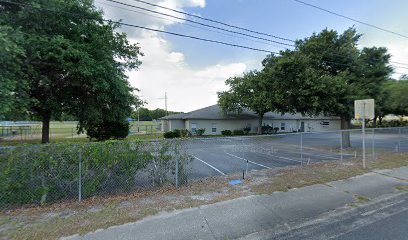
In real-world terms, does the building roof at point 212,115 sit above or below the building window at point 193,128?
above

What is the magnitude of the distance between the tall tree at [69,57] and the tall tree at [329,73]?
951 centimetres

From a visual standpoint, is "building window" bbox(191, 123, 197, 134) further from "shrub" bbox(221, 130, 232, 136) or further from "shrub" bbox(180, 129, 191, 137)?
"shrub" bbox(221, 130, 232, 136)

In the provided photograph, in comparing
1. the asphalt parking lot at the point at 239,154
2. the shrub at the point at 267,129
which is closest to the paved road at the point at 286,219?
the asphalt parking lot at the point at 239,154

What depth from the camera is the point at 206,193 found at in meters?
5.77

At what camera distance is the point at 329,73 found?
1410cm

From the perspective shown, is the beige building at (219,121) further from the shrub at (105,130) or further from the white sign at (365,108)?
the white sign at (365,108)

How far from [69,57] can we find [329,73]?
1461cm

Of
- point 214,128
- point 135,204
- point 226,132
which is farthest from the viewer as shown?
point 214,128

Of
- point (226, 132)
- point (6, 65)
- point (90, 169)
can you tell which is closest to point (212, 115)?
point (226, 132)

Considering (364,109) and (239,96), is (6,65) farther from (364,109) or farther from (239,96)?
(239,96)

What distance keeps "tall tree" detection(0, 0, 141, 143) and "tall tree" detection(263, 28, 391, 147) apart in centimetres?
951

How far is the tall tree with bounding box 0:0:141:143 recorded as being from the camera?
26.7 ft

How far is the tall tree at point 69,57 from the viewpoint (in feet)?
26.7

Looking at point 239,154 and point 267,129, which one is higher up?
point 267,129
